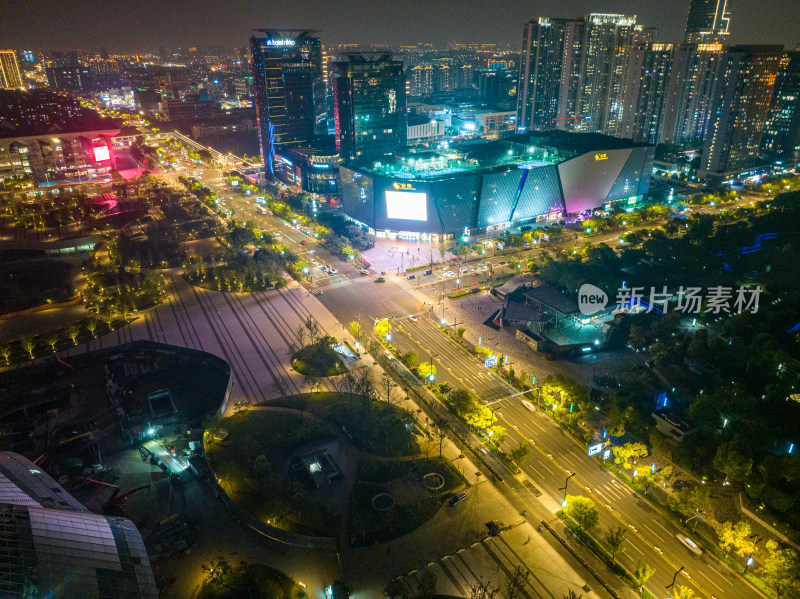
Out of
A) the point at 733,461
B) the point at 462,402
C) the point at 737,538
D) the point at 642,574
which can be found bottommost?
the point at 642,574

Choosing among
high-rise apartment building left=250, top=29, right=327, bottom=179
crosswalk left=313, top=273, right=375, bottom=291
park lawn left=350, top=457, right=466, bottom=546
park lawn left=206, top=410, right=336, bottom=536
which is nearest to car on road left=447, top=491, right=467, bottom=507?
park lawn left=350, top=457, right=466, bottom=546

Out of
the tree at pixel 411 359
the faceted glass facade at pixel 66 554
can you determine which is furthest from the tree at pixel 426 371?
the faceted glass facade at pixel 66 554

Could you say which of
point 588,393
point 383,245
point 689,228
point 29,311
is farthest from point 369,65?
point 588,393

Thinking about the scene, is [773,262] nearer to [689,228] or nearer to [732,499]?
[689,228]

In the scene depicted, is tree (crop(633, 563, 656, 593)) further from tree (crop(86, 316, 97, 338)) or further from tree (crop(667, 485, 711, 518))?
tree (crop(86, 316, 97, 338))

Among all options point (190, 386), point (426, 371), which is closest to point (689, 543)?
point (426, 371)

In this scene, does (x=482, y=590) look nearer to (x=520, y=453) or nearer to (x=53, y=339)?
(x=520, y=453)
